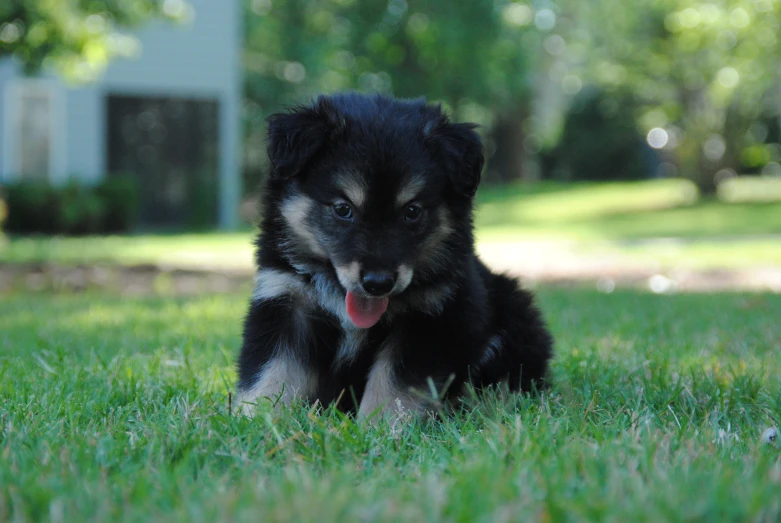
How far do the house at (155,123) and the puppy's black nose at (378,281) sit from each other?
17.2 m

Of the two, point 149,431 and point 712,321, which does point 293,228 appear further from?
point 712,321

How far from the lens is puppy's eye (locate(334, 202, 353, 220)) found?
11.0 ft

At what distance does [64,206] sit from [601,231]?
11.9 m

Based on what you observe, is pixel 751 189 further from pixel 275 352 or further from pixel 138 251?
pixel 275 352

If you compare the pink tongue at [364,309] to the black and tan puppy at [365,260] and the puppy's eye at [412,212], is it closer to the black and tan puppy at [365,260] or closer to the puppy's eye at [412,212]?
the black and tan puppy at [365,260]

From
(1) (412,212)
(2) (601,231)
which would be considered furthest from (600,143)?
(1) (412,212)

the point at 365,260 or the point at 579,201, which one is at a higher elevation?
the point at 365,260

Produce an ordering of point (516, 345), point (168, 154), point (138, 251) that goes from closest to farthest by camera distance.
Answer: point (516, 345) < point (138, 251) < point (168, 154)

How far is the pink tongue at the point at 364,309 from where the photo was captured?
10.8 ft

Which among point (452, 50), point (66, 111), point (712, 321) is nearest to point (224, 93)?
point (66, 111)

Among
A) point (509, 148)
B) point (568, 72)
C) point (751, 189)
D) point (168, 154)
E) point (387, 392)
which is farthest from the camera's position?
point (568, 72)

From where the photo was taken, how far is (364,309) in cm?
331

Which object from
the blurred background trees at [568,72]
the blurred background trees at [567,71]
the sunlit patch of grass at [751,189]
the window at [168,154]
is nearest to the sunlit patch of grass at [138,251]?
the window at [168,154]

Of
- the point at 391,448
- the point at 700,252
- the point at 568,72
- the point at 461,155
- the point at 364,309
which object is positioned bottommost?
the point at 700,252
